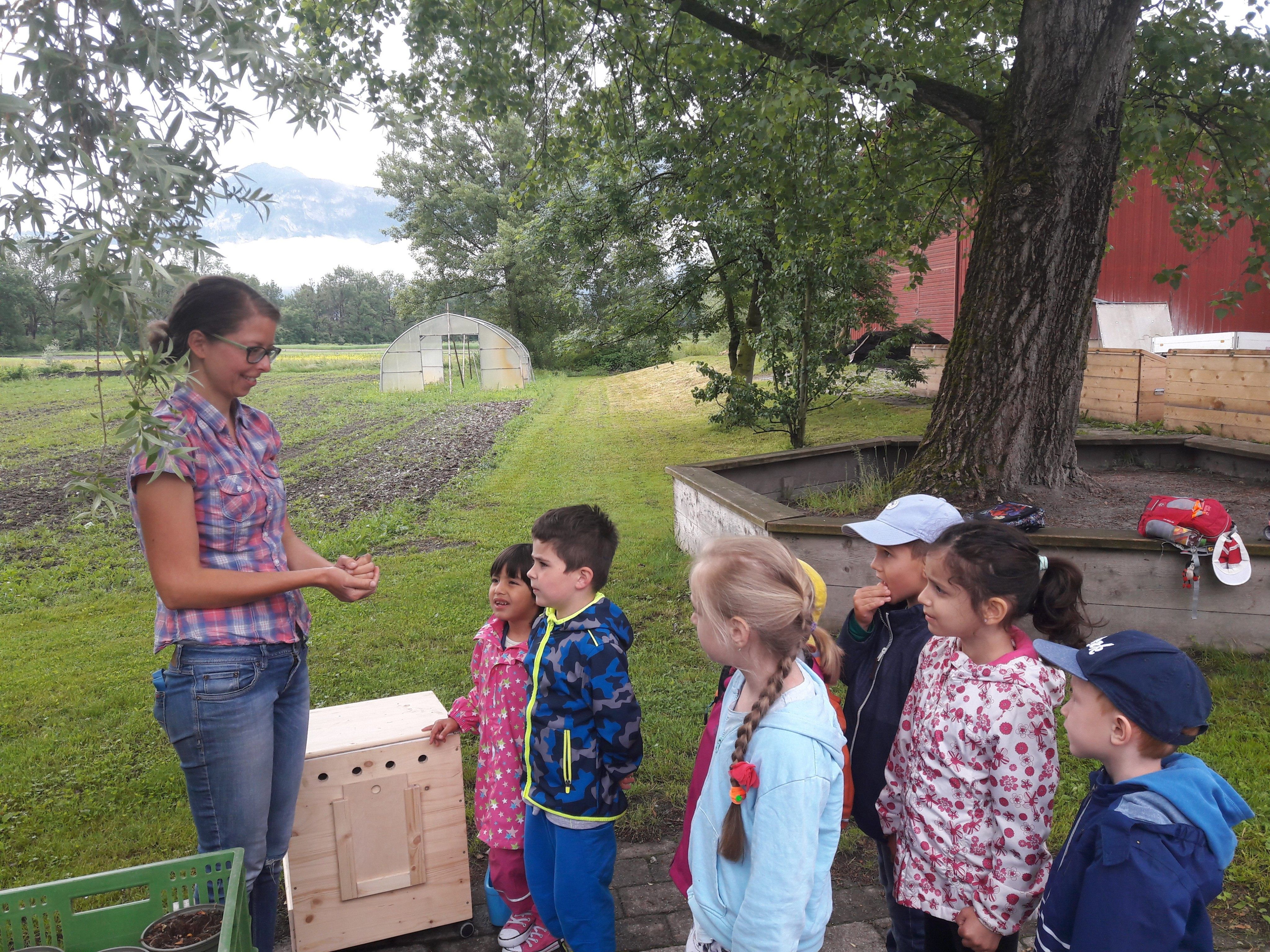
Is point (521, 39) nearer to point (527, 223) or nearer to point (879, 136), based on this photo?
point (879, 136)

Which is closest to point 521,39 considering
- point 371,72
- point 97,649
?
point 371,72

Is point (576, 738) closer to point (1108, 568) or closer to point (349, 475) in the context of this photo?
point (1108, 568)

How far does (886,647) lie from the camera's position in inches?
101

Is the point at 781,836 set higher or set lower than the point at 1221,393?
lower

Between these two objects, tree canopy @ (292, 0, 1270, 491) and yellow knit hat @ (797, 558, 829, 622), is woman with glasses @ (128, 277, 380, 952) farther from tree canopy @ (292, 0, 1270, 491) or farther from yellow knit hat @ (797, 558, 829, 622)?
tree canopy @ (292, 0, 1270, 491)

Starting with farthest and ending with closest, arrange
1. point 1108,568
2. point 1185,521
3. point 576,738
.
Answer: point 1108,568 < point 1185,521 < point 576,738

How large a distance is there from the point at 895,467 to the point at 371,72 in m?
6.27

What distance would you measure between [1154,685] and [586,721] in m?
1.44

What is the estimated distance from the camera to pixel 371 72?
816cm

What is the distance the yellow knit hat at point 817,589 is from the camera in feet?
7.05

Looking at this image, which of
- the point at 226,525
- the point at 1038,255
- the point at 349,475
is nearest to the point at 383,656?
the point at 226,525

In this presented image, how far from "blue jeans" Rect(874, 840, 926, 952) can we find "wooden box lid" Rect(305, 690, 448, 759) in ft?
4.93

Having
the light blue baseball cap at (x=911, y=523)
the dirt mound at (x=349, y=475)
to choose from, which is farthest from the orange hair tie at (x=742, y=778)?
the dirt mound at (x=349, y=475)

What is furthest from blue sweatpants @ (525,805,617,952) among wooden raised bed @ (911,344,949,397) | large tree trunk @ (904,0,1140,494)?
wooden raised bed @ (911,344,949,397)
